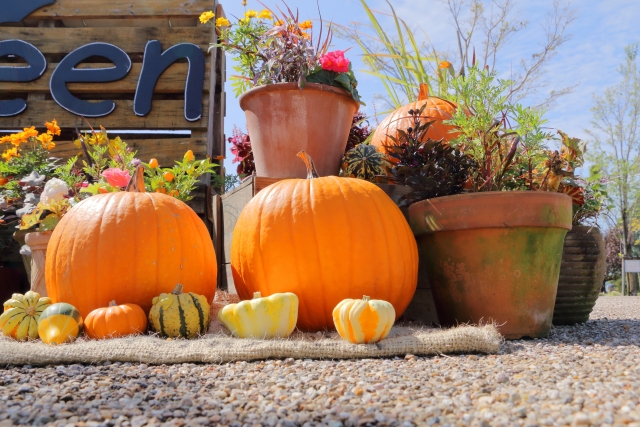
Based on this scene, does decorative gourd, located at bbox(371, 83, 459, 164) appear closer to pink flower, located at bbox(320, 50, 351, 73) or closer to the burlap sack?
pink flower, located at bbox(320, 50, 351, 73)

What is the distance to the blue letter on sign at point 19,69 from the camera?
14.8 feet

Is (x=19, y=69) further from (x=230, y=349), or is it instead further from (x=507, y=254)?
(x=507, y=254)

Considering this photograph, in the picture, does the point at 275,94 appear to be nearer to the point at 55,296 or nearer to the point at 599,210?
the point at 55,296

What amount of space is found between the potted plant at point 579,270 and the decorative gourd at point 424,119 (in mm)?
752

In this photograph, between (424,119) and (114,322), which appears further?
(424,119)

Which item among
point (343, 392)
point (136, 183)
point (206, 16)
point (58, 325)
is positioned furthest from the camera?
point (206, 16)

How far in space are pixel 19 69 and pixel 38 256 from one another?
105 inches

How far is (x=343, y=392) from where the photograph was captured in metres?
1.29

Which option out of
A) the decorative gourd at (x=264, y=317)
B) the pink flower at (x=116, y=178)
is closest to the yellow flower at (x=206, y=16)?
the pink flower at (x=116, y=178)

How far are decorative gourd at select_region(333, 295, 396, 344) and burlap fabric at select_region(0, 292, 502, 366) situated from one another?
0.11ft

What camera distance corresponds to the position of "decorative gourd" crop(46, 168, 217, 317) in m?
2.15

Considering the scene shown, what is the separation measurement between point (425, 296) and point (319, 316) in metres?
0.73

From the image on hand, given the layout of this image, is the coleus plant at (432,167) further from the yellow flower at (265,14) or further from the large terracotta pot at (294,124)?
the yellow flower at (265,14)

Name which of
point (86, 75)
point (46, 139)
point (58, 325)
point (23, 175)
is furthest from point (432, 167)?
point (86, 75)
